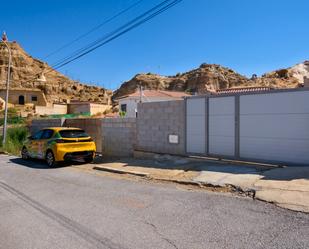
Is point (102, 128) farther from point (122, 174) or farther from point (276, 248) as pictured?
point (276, 248)

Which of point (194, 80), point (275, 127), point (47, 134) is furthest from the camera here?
point (194, 80)

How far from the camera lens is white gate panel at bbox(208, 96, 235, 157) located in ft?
33.8

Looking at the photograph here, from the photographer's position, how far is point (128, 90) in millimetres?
100250

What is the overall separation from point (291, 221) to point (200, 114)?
6.39m

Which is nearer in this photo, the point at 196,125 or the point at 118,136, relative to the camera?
the point at 196,125

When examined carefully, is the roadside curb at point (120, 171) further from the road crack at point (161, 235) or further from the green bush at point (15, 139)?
the green bush at point (15, 139)

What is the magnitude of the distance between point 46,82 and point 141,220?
307 ft

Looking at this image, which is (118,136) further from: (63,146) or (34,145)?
(34,145)

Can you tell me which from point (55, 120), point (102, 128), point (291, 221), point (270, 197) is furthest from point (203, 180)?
point (55, 120)

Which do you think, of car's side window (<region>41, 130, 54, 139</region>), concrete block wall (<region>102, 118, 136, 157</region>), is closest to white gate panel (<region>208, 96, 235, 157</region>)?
concrete block wall (<region>102, 118, 136, 157</region>)

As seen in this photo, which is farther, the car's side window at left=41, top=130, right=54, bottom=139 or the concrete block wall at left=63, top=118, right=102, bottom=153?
the concrete block wall at left=63, top=118, right=102, bottom=153


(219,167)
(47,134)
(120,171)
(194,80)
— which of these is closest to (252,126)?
(219,167)

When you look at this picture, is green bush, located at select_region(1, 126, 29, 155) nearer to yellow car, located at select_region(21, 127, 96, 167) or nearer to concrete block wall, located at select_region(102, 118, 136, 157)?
yellow car, located at select_region(21, 127, 96, 167)

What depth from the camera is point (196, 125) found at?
11383mm
